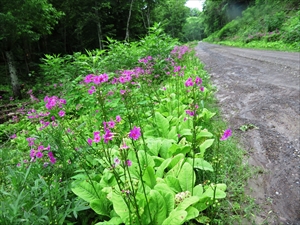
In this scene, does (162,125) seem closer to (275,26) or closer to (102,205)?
(102,205)

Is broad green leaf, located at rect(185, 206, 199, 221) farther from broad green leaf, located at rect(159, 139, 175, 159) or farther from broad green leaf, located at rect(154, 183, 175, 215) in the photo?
broad green leaf, located at rect(159, 139, 175, 159)

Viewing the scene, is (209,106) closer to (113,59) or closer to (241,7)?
(113,59)

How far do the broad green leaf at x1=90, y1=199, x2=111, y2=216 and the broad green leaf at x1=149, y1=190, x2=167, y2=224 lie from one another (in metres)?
0.40

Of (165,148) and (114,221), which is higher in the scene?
(165,148)

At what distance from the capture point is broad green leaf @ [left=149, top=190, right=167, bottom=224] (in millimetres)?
1596

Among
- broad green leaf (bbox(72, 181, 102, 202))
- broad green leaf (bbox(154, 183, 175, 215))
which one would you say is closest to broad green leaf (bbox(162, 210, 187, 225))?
broad green leaf (bbox(154, 183, 175, 215))

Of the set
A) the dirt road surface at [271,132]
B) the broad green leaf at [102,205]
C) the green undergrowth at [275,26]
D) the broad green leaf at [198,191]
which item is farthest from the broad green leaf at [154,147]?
the green undergrowth at [275,26]

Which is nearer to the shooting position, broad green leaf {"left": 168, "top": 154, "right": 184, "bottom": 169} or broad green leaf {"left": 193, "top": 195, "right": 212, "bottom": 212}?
broad green leaf {"left": 193, "top": 195, "right": 212, "bottom": 212}

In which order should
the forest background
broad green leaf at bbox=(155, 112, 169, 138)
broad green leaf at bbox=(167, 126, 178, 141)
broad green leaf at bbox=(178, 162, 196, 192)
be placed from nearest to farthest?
broad green leaf at bbox=(178, 162, 196, 192)
broad green leaf at bbox=(167, 126, 178, 141)
broad green leaf at bbox=(155, 112, 169, 138)
the forest background

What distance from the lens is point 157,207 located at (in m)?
1.61

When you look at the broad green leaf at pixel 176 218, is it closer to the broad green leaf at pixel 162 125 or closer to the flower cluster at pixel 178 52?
the broad green leaf at pixel 162 125

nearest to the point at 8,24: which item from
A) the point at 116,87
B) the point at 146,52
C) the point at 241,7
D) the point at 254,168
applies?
the point at 146,52

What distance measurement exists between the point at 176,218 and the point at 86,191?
2.63 feet

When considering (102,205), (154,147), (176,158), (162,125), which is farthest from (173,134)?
(102,205)
